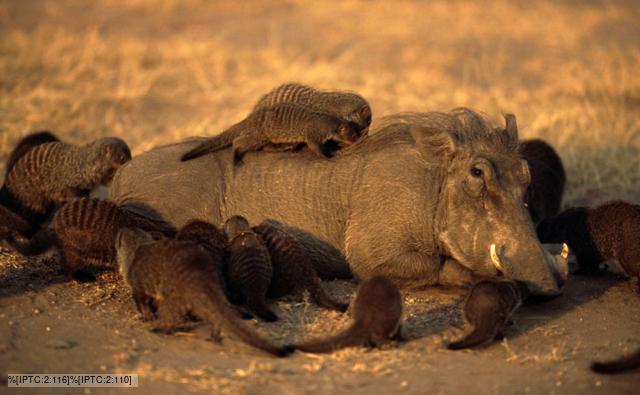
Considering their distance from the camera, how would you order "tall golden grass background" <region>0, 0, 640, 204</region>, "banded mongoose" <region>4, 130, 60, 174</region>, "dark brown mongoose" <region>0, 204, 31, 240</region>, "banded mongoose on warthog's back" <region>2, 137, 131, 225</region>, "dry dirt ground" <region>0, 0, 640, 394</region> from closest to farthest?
"dry dirt ground" <region>0, 0, 640, 394</region>
"dark brown mongoose" <region>0, 204, 31, 240</region>
"banded mongoose on warthog's back" <region>2, 137, 131, 225</region>
"banded mongoose" <region>4, 130, 60, 174</region>
"tall golden grass background" <region>0, 0, 640, 204</region>

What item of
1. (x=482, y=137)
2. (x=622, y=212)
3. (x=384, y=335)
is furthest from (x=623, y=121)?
(x=384, y=335)

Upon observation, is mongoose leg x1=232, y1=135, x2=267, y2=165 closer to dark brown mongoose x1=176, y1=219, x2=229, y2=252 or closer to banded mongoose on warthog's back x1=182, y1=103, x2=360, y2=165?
banded mongoose on warthog's back x1=182, y1=103, x2=360, y2=165

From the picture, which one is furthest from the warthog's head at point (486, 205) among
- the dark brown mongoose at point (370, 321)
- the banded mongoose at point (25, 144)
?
the banded mongoose at point (25, 144)

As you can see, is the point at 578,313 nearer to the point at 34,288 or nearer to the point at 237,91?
the point at 34,288

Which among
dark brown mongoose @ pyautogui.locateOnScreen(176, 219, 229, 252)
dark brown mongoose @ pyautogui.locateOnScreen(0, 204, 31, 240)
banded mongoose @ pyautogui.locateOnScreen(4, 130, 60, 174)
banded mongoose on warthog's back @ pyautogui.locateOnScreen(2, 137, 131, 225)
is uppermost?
banded mongoose @ pyautogui.locateOnScreen(4, 130, 60, 174)

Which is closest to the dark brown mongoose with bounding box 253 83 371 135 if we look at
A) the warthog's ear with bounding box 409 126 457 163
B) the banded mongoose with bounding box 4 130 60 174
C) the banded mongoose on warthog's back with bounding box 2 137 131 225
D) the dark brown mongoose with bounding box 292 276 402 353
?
the warthog's ear with bounding box 409 126 457 163

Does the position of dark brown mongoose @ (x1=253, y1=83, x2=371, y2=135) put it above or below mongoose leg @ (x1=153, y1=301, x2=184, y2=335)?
above

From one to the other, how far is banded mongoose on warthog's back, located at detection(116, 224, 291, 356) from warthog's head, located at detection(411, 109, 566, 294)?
1397mm

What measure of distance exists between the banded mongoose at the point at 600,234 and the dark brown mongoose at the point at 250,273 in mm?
2201

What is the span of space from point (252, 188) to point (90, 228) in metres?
1.07

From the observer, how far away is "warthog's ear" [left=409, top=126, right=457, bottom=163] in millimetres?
5691

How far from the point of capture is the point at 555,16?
51.7ft

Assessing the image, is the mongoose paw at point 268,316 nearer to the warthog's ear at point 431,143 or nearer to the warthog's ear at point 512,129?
the warthog's ear at point 431,143

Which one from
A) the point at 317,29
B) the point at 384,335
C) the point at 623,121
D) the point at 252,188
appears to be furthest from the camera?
the point at 317,29
